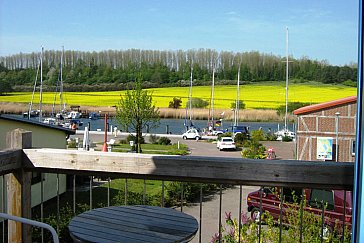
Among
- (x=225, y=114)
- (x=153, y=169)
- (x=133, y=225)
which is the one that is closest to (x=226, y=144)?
(x=225, y=114)

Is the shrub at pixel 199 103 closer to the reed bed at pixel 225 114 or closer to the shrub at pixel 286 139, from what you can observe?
the reed bed at pixel 225 114

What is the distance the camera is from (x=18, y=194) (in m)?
2.07

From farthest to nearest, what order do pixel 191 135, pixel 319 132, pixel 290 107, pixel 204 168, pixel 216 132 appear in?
pixel 216 132 < pixel 191 135 < pixel 290 107 < pixel 319 132 < pixel 204 168

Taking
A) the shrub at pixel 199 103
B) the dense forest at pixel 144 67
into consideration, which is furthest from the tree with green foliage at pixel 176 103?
the dense forest at pixel 144 67

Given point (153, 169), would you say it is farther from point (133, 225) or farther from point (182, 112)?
point (182, 112)

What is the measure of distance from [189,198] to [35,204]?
13.5ft

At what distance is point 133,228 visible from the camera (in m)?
1.60

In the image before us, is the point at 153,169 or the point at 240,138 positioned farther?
the point at 240,138

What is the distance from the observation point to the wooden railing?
175 cm

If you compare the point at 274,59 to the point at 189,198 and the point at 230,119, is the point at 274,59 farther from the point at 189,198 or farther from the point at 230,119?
the point at 230,119

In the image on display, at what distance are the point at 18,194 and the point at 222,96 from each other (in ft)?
118

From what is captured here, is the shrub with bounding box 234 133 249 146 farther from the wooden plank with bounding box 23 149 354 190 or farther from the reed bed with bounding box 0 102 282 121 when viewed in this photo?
the wooden plank with bounding box 23 149 354 190

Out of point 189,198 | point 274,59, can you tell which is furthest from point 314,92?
point 189,198

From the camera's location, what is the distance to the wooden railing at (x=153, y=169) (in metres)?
1.75
